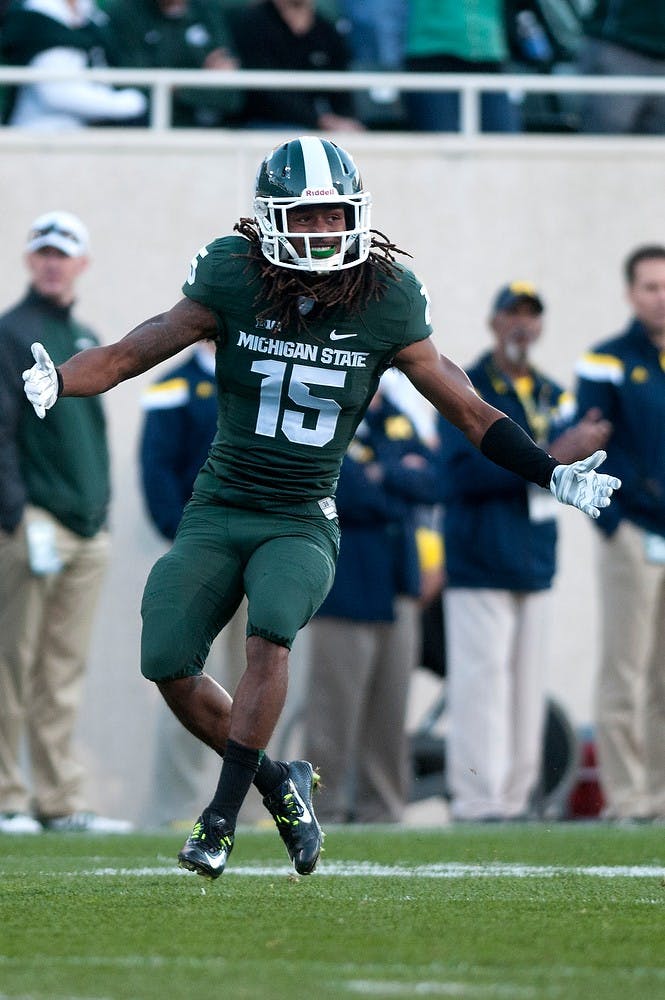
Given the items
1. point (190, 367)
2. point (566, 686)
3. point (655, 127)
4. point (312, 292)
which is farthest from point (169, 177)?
point (312, 292)

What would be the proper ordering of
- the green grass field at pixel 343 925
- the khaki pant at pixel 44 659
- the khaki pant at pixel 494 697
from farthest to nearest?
1. the khaki pant at pixel 494 697
2. the khaki pant at pixel 44 659
3. the green grass field at pixel 343 925

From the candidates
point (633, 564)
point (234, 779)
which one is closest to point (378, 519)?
point (633, 564)

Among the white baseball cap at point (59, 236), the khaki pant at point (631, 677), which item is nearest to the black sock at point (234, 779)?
the khaki pant at point (631, 677)

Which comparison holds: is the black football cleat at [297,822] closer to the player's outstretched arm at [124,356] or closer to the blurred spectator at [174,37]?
the player's outstretched arm at [124,356]

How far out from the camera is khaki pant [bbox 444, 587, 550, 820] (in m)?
8.45

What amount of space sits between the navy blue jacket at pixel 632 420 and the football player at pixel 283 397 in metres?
3.14

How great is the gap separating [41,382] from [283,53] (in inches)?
226

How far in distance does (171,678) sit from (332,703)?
339 cm

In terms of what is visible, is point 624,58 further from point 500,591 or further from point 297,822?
point 297,822

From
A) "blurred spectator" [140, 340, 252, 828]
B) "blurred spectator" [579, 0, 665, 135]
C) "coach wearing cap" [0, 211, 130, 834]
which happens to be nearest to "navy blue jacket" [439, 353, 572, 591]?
"blurred spectator" [140, 340, 252, 828]

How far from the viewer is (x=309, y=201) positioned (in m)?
5.38

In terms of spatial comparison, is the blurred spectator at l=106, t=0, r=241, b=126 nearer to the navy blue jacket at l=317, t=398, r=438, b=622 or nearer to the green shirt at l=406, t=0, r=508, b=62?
the green shirt at l=406, t=0, r=508, b=62

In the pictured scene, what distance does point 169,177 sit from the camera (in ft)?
34.2

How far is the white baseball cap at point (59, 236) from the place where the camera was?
845 cm
